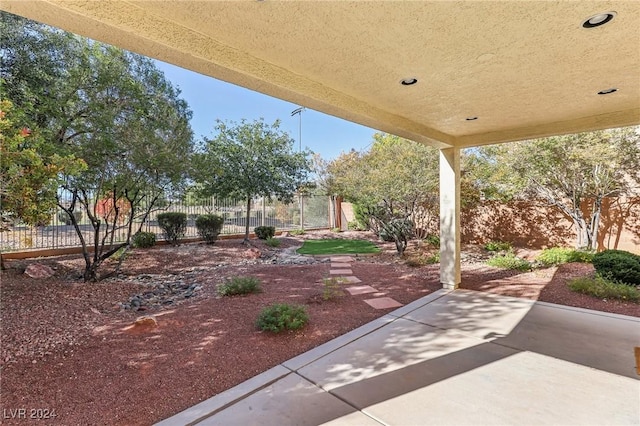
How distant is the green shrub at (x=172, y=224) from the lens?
9641 mm

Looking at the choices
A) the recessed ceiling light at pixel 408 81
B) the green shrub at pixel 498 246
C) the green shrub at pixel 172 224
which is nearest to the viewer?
the recessed ceiling light at pixel 408 81

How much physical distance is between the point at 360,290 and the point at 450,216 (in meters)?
2.15

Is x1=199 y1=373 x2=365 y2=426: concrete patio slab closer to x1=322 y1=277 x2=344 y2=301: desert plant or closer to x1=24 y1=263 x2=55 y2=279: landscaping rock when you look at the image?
x1=322 y1=277 x2=344 y2=301: desert plant

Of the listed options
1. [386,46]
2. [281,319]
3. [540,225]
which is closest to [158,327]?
[281,319]

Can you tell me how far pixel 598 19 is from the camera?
1927 millimetres

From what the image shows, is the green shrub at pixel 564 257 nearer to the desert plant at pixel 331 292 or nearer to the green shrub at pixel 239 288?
the desert plant at pixel 331 292

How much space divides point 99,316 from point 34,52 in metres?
5.69

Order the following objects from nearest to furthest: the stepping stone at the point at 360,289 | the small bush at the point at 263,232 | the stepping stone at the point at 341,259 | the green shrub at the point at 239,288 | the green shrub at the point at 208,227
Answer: the green shrub at the point at 239,288 < the stepping stone at the point at 360,289 < the stepping stone at the point at 341,259 < the green shrub at the point at 208,227 < the small bush at the point at 263,232

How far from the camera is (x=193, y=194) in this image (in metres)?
9.64

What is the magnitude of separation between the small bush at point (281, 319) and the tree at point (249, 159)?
6.64 metres

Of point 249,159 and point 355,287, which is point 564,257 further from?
point 249,159

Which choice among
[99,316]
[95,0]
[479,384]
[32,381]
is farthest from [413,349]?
[99,316]

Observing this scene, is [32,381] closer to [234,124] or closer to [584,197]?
[234,124]

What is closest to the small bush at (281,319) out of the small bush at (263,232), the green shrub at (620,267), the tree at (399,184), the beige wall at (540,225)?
the tree at (399,184)
